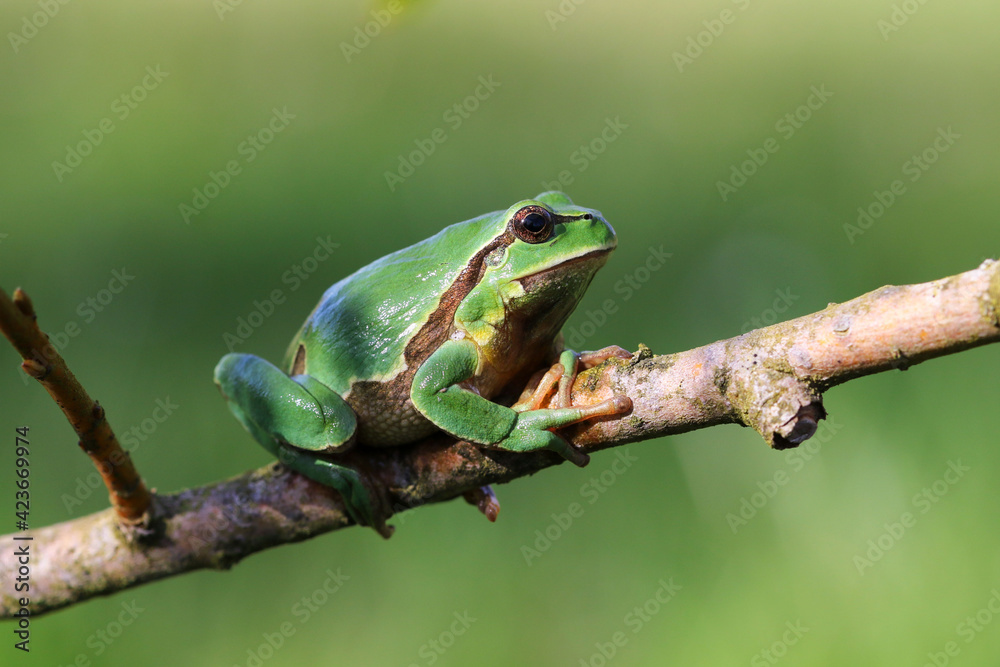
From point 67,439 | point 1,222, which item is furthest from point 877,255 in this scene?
point 1,222

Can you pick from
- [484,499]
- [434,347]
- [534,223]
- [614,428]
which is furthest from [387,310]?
[614,428]

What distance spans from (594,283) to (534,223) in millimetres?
3488

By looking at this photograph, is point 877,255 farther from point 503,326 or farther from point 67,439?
point 67,439

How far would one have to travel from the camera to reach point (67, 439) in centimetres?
524

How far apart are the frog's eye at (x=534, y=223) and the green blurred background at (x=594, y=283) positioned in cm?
83

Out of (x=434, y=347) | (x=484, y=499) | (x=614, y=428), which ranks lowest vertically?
(x=484, y=499)

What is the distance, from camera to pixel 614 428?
233 centimetres

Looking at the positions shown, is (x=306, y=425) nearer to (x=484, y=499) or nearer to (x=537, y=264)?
(x=484, y=499)

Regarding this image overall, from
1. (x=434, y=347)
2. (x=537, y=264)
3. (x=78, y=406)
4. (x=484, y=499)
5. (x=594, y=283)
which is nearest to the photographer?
(x=78, y=406)

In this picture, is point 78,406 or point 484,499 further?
point 484,499

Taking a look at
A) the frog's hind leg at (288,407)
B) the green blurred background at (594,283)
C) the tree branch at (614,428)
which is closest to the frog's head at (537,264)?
the tree branch at (614,428)

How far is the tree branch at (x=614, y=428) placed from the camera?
5.69ft

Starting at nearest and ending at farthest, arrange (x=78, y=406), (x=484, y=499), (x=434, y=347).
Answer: (x=78, y=406) < (x=434, y=347) < (x=484, y=499)

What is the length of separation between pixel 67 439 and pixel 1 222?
234cm
